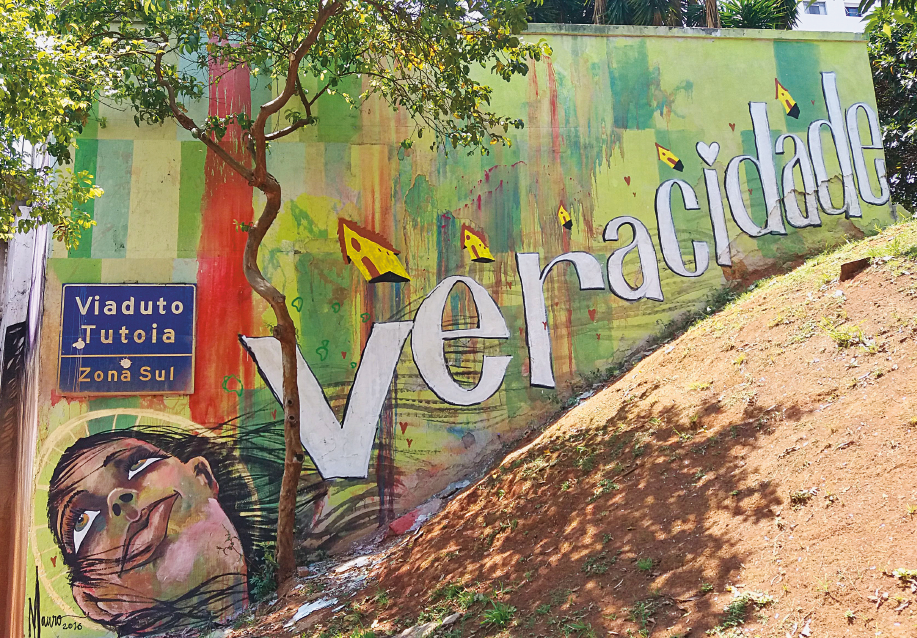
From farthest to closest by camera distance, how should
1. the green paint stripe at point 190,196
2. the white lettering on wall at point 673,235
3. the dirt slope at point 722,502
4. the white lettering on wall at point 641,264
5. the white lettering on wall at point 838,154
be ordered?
the white lettering on wall at point 838,154 < the white lettering on wall at point 673,235 < the white lettering on wall at point 641,264 < the green paint stripe at point 190,196 < the dirt slope at point 722,502

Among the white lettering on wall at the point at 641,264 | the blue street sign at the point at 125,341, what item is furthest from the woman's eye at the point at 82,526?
the white lettering on wall at the point at 641,264

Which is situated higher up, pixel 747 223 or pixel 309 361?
pixel 747 223

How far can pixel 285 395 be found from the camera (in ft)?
26.4

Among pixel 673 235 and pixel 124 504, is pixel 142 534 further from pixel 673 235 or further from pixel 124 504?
pixel 673 235

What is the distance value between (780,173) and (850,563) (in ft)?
27.3

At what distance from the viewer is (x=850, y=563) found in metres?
4.04

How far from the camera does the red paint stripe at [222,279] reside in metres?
9.42

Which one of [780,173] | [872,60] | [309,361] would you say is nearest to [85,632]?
[309,361]

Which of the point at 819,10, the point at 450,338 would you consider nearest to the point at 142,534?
the point at 450,338

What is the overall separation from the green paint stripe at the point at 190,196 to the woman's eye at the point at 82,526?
142 inches

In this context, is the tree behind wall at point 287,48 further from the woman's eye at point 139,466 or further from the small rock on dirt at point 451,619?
the small rock on dirt at point 451,619

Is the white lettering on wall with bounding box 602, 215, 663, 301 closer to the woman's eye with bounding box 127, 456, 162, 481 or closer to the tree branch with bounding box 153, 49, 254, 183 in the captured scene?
the tree branch with bounding box 153, 49, 254, 183

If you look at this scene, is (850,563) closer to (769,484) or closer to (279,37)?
(769,484)

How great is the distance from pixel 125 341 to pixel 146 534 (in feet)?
8.47
